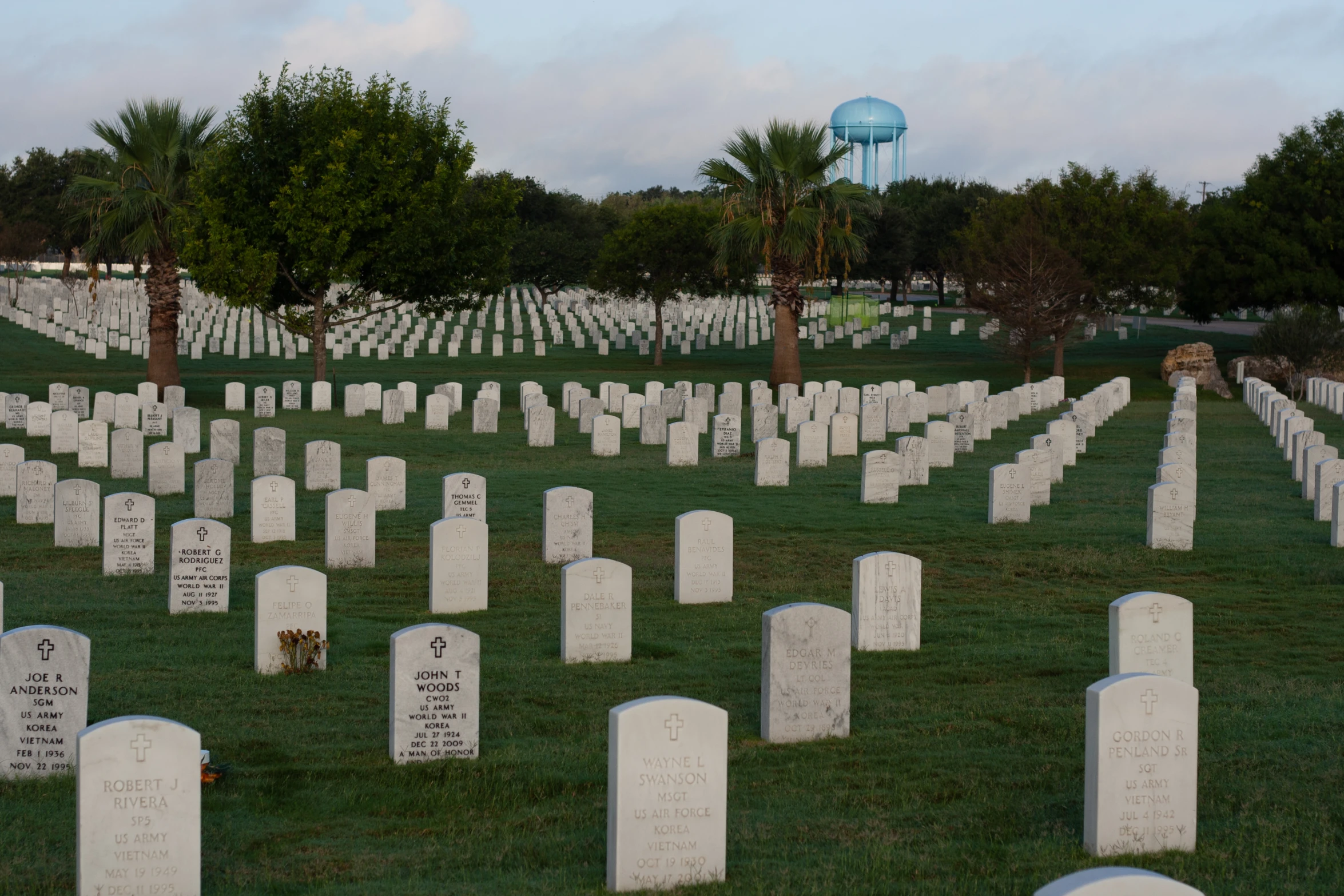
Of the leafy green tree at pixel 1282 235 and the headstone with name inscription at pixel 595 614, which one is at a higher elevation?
the leafy green tree at pixel 1282 235

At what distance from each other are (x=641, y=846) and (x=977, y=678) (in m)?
4.16

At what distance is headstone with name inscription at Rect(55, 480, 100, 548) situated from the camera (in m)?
14.3

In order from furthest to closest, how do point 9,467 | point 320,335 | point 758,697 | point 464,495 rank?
point 320,335 < point 9,467 < point 464,495 < point 758,697

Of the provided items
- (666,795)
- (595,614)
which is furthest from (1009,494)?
(666,795)

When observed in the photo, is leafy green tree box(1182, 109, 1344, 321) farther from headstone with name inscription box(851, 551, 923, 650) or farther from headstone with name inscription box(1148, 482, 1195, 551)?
headstone with name inscription box(851, 551, 923, 650)

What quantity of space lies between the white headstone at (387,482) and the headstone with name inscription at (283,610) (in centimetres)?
712

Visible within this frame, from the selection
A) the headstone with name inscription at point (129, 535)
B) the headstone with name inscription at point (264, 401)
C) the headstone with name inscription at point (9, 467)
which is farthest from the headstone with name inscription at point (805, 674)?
the headstone with name inscription at point (264, 401)

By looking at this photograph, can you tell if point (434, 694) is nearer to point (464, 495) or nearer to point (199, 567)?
point (199, 567)

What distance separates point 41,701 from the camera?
739 cm

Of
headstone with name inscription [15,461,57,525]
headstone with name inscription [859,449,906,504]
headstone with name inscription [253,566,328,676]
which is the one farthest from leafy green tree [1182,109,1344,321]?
headstone with name inscription [253,566,328,676]

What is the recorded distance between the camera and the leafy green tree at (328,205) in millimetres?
30641

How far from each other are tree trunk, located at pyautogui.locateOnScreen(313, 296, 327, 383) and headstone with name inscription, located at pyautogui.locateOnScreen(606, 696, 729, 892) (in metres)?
27.9

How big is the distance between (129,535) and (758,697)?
6940 millimetres

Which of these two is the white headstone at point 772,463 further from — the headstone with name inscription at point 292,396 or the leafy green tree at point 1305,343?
the leafy green tree at point 1305,343
